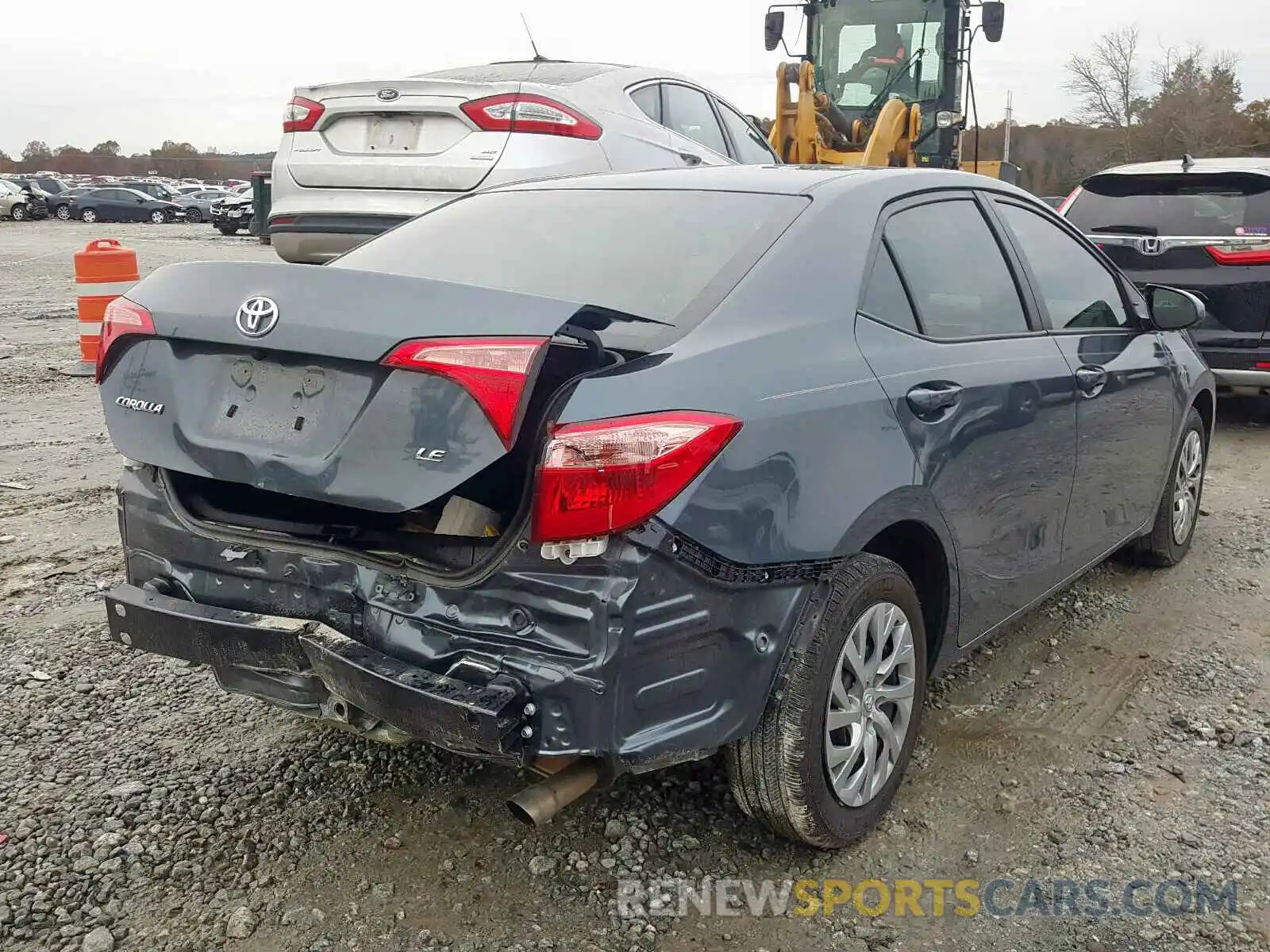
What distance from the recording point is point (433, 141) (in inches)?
252

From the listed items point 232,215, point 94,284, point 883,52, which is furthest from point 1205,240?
point 232,215

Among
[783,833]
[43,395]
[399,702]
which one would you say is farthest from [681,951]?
[43,395]

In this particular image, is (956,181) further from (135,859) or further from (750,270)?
(135,859)

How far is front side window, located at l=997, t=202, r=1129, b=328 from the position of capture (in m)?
3.77

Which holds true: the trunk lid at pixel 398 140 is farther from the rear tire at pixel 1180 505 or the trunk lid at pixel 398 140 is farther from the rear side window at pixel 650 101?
the rear tire at pixel 1180 505

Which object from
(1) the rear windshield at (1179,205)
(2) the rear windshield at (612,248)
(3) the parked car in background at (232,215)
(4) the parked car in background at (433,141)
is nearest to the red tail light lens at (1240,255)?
(1) the rear windshield at (1179,205)

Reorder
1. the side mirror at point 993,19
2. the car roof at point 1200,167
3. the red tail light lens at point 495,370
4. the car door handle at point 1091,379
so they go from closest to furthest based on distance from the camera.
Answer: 1. the red tail light lens at point 495,370
2. the car door handle at point 1091,379
3. the car roof at point 1200,167
4. the side mirror at point 993,19

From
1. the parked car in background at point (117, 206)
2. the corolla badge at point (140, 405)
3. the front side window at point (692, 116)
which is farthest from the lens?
the parked car in background at point (117, 206)

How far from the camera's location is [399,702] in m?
2.29

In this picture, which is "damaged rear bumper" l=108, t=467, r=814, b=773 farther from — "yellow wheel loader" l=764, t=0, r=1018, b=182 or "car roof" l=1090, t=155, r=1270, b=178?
"yellow wheel loader" l=764, t=0, r=1018, b=182

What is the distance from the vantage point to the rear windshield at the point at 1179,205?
7113 millimetres

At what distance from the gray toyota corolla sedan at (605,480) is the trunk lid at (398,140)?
316cm

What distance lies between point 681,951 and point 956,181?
93.0 inches

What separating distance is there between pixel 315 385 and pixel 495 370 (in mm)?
446
